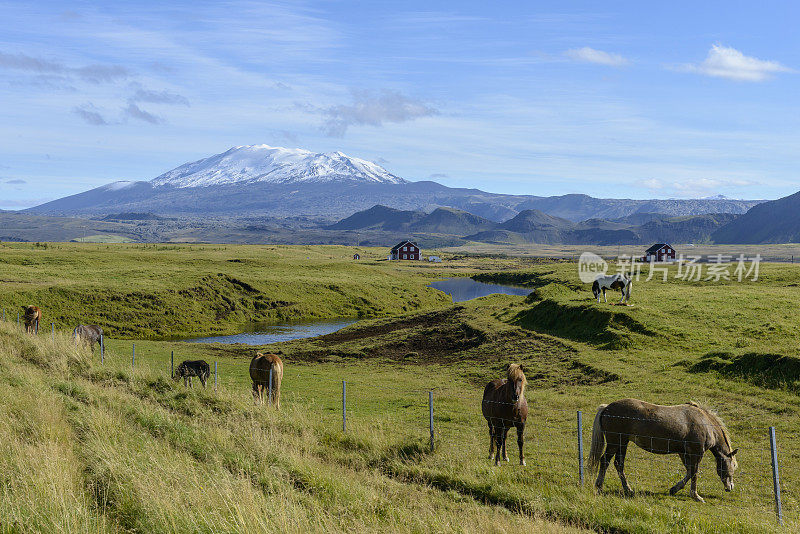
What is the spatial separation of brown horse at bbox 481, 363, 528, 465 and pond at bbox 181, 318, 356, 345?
4006 cm

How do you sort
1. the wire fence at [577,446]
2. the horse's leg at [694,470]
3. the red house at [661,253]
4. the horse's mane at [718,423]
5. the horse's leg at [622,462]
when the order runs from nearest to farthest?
the horse's leg at [694,470], the horse's leg at [622,462], the wire fence at [577,446], the horse's mane at [718,423], the red house at [661,253]

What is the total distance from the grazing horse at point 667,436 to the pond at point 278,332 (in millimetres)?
43514

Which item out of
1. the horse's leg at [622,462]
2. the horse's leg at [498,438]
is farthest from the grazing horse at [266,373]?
the horse's leg at [622,462]

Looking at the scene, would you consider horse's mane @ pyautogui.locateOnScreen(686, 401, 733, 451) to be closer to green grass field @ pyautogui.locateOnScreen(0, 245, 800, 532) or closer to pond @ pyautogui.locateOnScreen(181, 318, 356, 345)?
green grass field @ pyautogui.locateOnScreen(0, 245, 800, 532)

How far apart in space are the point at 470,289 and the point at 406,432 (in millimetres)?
91088

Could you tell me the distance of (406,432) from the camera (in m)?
15.7

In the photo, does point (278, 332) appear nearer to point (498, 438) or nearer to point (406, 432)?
point (406, 432)

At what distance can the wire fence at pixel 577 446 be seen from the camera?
11992 millimetres

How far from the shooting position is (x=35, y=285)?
60.7 m

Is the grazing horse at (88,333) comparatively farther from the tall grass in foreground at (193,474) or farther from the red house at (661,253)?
the red house at (661,253)

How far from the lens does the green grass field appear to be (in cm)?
847

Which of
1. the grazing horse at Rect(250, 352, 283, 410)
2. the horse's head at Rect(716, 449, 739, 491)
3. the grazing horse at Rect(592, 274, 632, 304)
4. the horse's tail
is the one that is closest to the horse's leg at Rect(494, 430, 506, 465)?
the horse's tail

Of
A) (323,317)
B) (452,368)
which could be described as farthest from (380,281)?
(452,368)

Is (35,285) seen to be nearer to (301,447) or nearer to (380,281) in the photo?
(380,281)
